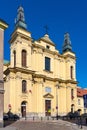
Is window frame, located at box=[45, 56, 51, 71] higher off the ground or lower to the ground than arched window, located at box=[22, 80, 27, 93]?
higher

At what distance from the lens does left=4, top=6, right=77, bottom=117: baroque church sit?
143ft

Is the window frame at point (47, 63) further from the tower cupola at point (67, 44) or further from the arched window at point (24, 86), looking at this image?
the arched window at point (24, 86)

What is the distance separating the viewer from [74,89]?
54.8 meters

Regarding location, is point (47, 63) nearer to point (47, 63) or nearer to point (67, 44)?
point (47, 63)

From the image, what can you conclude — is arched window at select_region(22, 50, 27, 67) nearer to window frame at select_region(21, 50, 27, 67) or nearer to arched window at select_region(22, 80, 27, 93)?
window frame at select_region(21, 50, 27, 67)

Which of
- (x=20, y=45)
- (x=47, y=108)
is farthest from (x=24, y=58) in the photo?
(x=47, y=108)

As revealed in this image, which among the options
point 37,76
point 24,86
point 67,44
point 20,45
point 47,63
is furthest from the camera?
point 67,44

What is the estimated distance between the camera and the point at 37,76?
4747cm

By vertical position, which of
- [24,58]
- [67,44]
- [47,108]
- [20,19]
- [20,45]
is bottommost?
[47,108]

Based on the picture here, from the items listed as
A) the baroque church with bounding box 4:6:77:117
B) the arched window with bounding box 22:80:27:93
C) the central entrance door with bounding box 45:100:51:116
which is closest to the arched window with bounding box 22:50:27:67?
the baroque church with bounding box 4:6:77:117

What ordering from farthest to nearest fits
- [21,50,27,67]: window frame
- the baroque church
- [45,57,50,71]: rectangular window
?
1. [45,57,50,71]: rectangular window
2. [21,50,27,67]: window frame
3. the baroque church

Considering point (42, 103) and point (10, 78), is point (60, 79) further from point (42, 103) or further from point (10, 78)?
point (10, 78)

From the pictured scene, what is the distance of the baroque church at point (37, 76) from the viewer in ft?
143

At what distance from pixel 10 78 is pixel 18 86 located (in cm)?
226
